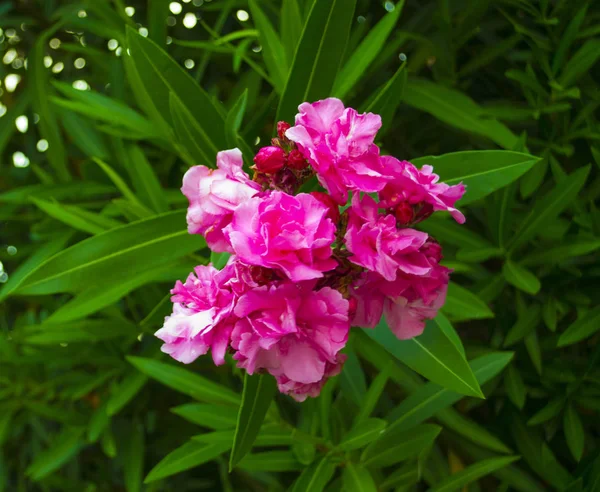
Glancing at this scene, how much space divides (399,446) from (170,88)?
0.63m

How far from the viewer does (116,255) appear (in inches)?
35.8

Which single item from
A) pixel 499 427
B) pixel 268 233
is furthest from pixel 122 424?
pixel 268 233

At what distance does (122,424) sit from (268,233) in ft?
3.32

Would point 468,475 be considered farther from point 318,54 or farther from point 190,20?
point 190,20

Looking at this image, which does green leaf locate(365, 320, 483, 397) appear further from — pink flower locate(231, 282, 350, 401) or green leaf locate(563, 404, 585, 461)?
green leaf locate(563, 404, 585, 461)

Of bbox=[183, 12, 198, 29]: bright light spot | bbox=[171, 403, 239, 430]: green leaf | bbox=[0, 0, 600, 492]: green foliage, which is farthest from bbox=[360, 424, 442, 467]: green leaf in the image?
bbox=[183, 12, 198, 29]: bright light spot

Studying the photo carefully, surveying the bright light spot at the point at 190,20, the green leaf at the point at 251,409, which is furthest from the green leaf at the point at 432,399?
the bright light spot at the point at 190,20

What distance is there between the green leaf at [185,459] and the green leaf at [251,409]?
31cm

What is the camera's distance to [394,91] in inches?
36.8

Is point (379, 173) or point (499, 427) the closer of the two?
point (379, 173)

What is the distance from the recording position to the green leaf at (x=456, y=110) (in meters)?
1.14

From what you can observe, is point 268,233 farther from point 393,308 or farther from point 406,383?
point 406,383

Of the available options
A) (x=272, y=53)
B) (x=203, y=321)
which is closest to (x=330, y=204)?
(x=203, y=321)

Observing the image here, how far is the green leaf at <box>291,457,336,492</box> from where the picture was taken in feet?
3.38
